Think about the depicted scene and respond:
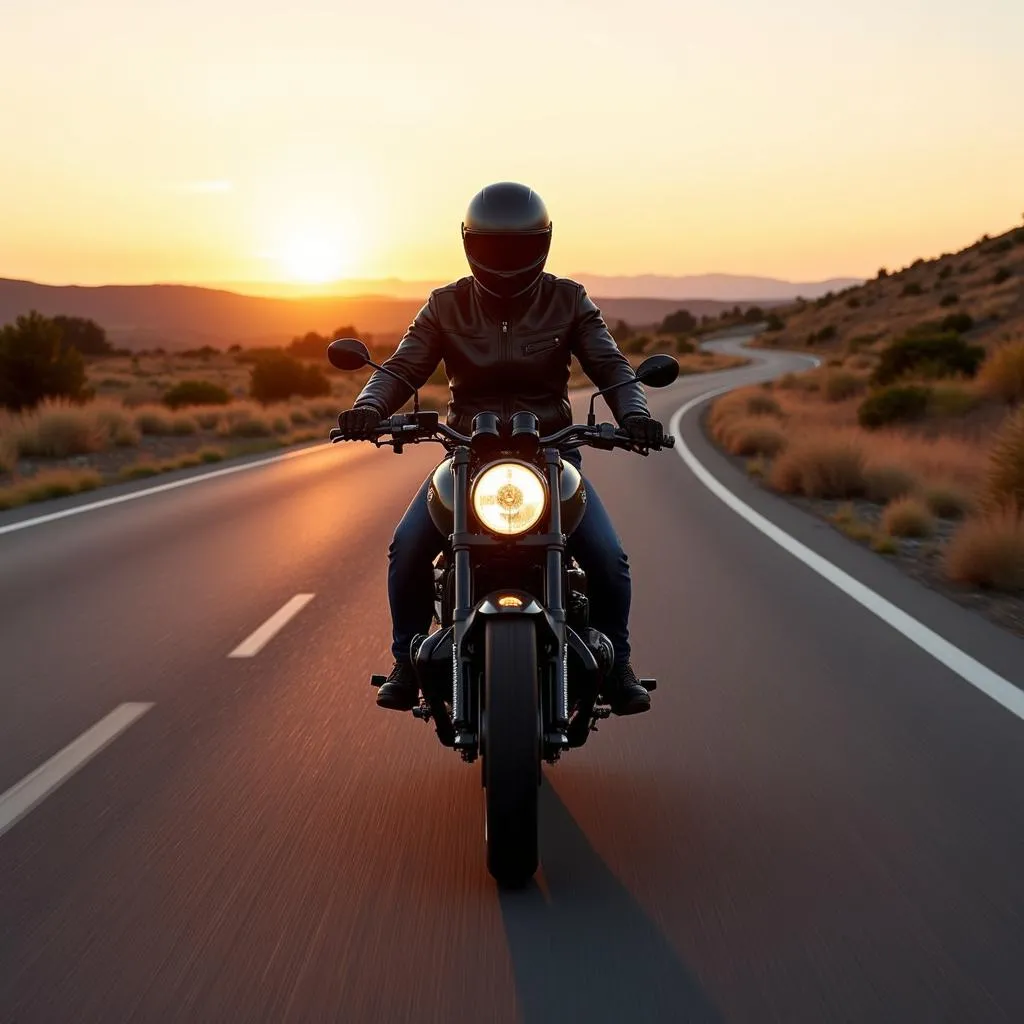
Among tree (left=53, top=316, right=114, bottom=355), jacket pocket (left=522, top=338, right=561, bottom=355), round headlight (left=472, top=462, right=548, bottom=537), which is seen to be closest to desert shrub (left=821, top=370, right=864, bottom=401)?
jacket pocket (left=522, top=338, right=561, bottom=355)

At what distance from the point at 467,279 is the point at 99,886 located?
2.69m

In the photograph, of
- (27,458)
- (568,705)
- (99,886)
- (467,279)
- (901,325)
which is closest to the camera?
(99,886)

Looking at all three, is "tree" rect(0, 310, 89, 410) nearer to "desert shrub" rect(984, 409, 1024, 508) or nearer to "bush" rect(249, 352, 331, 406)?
"bush" rect(249, 352, 331, 406)

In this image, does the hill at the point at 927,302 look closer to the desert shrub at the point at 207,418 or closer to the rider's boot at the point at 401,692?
the desert shrub at the point at 207,418

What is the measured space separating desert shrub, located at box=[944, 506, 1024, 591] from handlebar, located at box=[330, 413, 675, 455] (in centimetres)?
572

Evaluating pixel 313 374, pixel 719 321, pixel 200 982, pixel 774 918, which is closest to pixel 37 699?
pixel 200 982

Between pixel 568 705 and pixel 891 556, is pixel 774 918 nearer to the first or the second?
pixel 568 705

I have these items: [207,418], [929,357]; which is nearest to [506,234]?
[207,418]

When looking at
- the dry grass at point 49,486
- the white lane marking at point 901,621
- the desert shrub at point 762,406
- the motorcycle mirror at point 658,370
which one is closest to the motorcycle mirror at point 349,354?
the motorcycle mirror at point 658,370

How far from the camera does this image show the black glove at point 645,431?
200 inches

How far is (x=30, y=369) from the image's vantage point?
3612 cm

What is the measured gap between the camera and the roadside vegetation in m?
11.5

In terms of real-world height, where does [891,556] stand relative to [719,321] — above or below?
above

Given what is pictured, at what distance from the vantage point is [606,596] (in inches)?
206
